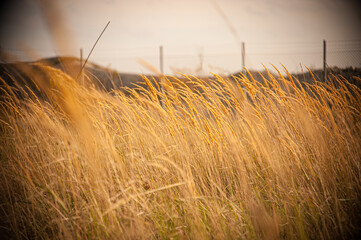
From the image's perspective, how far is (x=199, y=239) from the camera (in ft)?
2.58

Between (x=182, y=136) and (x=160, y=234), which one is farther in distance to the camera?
(x=182, y=136)

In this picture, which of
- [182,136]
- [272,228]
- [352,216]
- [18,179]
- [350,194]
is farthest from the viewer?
[182,136]

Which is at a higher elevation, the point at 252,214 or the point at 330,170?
the point at 330,170

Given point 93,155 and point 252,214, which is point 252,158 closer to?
point 252,214

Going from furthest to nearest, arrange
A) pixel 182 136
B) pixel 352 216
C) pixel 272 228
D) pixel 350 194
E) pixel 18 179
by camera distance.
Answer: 1. pixel 182 136
2. pixel 18 179
3. pixel 350 194
4. pixel 352 216
5. pixel 272 228

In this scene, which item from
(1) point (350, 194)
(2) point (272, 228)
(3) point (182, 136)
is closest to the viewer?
(2) point (272, 228)

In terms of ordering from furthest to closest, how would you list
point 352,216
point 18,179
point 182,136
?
1. point 182,136
2. point 18,179
3. point 352,216

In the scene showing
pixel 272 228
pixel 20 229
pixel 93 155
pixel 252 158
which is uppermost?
pixel 93 155

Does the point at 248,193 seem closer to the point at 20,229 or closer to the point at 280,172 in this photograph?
the point at 280,172

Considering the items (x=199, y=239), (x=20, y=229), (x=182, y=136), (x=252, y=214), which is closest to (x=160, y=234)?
(x=199, y=239)

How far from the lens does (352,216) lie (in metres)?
0.88

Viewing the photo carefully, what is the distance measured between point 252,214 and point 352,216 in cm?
47

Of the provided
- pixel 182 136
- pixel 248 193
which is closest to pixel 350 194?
pixel 248 193

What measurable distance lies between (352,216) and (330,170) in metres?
0.31
